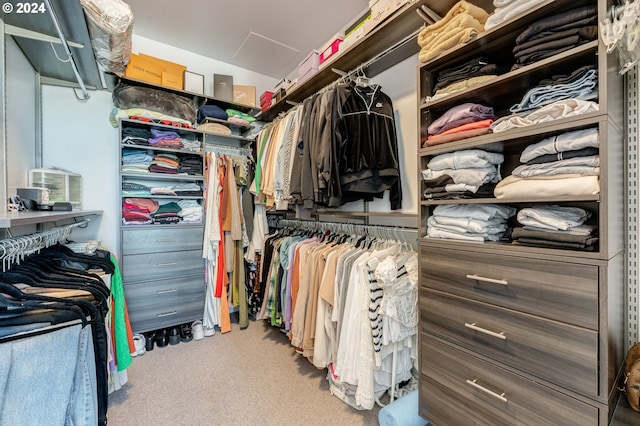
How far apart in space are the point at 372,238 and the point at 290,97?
154 cm

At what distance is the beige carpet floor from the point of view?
155 centimetres

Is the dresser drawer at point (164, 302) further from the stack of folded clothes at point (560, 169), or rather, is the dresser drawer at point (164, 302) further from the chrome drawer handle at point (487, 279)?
the stack of folded clothes at point (560, 169)

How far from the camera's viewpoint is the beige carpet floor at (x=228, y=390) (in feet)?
5.08

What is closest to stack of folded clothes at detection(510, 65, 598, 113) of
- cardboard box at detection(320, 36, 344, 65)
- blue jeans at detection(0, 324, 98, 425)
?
cardboard box at detection(320, 36, 344, 65)

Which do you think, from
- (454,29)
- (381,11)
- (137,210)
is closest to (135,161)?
(137,210)

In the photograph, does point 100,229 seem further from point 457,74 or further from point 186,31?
point 457,74

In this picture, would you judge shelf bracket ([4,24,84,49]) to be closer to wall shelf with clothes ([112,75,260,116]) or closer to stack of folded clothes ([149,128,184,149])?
wall shelf with clothes ([112,75,260,116])

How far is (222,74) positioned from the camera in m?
3.03

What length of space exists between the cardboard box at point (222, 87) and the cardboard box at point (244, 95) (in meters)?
0.09

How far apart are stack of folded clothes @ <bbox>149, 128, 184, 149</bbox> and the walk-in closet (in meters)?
0.02

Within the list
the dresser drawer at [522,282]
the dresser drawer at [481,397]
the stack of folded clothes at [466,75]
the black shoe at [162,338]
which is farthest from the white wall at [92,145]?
the dresser drawer at [481,397]

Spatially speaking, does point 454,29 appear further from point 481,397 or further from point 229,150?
point 229,150

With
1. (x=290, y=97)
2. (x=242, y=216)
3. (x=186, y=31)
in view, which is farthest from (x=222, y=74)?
(x=242, y=216)

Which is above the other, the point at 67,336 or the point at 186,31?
the point at 186,31
